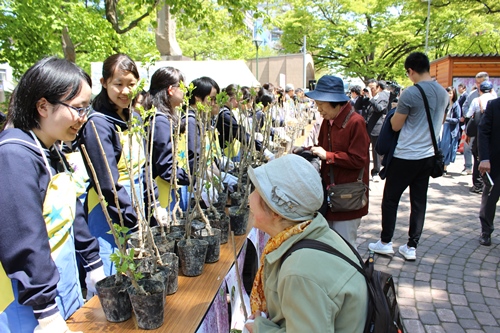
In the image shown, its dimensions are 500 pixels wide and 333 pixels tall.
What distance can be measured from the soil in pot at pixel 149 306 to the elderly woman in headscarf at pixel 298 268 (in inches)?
14.4

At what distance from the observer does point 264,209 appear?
4.60 feet

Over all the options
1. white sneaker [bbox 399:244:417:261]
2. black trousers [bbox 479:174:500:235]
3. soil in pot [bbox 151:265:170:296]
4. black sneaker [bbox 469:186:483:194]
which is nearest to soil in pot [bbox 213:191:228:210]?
soil in pot [bbox 151:265:170:296]

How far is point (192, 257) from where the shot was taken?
1.93 metres

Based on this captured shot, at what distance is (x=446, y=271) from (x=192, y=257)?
3.13 metres

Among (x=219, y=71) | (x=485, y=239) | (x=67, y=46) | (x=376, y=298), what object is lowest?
(x=485, y=239)

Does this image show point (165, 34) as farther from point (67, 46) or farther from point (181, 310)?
point (181, 310)

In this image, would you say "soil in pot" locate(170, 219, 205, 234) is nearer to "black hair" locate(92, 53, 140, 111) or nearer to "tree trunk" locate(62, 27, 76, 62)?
"black hair" locate(92, 53, 140, 111)

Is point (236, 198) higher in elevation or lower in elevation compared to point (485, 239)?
higher

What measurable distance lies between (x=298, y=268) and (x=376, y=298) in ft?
0.94

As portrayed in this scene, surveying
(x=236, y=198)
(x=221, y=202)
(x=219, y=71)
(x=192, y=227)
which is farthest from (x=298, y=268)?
(x=219, y=71)

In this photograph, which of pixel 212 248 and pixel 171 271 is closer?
pixel 171 271

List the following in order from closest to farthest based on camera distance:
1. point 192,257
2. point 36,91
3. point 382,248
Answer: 1. point 36,91
2. point 192,257
3. point 382,248

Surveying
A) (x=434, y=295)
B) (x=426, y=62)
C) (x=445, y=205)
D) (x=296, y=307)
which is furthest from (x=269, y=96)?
(x=296, y=307)

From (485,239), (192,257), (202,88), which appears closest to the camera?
(192,257)
